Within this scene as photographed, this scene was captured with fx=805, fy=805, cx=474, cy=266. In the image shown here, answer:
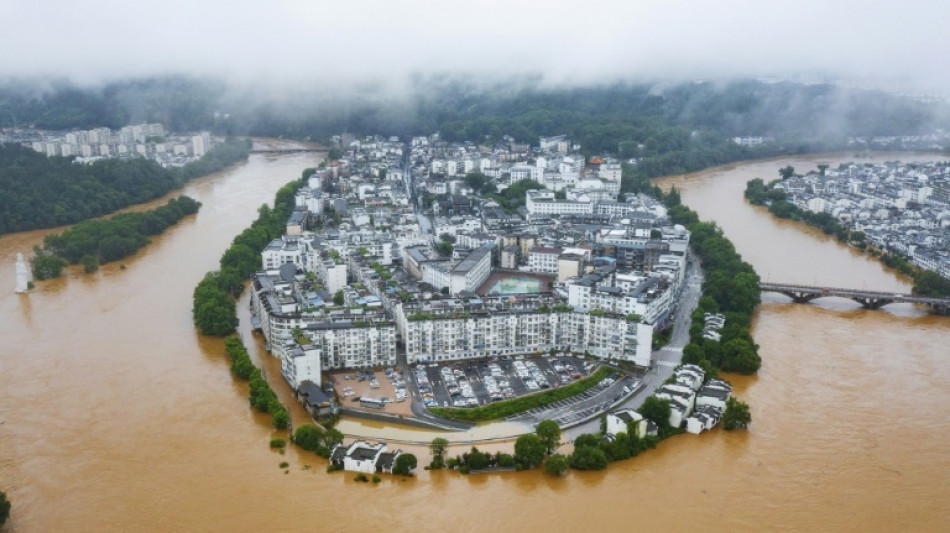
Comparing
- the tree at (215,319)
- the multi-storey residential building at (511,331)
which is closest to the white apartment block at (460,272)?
the multi-storey residential building at (511,331)

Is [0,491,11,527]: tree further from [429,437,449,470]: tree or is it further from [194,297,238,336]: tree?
[194,297,238,336]: tree

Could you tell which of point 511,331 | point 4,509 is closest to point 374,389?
point 511,331

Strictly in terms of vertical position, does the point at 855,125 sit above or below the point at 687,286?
above

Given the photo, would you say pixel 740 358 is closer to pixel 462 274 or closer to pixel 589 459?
pixel 589 459

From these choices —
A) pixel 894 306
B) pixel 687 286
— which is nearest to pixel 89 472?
pixel 687 286

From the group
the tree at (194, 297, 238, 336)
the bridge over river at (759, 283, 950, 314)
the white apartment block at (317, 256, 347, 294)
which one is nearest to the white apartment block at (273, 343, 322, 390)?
the tree at (194, 297, 238, 336)

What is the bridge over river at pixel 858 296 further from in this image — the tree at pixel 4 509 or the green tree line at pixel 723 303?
the tree at pixel 4 509

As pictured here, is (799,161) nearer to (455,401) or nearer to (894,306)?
(894,306)
